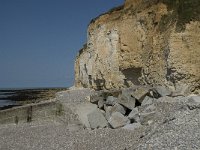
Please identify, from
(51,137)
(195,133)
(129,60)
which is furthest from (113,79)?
(195,133)

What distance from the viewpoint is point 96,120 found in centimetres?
1736

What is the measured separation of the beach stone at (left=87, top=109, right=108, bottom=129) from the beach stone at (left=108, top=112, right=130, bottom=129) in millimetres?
620

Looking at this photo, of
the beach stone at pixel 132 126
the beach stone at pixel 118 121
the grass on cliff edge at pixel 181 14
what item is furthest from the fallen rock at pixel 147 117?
the grass on cliff edge at pixel 181 14

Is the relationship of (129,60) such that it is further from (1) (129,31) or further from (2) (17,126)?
(2) (17,126)

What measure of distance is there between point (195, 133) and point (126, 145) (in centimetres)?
266

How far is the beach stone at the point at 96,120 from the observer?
677 inches

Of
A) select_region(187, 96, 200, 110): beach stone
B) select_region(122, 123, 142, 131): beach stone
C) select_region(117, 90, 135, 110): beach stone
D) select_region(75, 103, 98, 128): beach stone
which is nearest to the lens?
select_region(187, 96, 200, 110): beach stone

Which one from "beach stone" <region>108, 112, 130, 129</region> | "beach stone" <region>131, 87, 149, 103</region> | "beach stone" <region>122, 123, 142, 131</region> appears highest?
"beach stone" <region>131, 87, 149, 103</region>

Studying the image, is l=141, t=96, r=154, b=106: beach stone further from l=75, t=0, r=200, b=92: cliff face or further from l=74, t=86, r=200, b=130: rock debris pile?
l=75, t=0, r=200, b=92: cliff face

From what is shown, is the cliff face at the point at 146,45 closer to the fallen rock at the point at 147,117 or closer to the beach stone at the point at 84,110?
the fallen rock at the point at 147,117

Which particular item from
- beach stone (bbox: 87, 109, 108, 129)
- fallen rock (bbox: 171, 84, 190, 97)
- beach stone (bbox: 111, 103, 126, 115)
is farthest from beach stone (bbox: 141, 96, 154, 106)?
beach stone (bbox: 87, 109, 108, 129)

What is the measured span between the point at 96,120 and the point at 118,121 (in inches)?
51.7

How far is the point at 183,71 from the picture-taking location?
17953 mm

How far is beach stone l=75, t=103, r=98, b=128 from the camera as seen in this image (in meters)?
18.3
